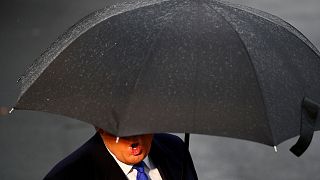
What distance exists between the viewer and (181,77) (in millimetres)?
2346

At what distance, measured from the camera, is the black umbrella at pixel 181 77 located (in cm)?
229

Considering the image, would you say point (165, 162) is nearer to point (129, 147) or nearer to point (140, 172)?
point (140, 172)

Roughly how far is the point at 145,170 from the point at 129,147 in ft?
0.71

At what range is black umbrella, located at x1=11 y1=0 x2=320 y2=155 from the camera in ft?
7.51

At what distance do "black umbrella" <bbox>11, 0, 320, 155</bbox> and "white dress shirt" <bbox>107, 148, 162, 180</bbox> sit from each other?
411 mm

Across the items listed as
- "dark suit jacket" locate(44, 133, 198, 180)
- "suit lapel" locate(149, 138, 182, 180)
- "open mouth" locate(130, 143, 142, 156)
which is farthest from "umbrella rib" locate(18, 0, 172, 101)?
"suit lapel" locate(149, 138, 182, 180)

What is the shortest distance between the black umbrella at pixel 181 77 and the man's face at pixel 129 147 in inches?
12.3

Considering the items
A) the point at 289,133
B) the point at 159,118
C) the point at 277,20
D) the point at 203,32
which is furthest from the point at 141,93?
the point at 277,20

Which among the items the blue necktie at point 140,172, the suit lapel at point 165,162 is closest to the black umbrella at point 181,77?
the blue necktie at point 140,172

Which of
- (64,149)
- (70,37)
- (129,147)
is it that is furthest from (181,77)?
(64,149)

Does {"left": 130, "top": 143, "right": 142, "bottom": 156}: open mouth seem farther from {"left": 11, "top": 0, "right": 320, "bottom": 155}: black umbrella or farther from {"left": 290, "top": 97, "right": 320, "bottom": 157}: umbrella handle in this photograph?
{"left": 290, "top": 97, "right": 320, "bottom": 157}: umbrella handle

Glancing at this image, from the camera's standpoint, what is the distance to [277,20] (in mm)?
2910

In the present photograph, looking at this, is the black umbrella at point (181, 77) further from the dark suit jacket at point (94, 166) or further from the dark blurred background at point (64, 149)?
the dark blurred background at point (64, 149)

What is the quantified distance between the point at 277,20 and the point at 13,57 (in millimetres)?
5656
